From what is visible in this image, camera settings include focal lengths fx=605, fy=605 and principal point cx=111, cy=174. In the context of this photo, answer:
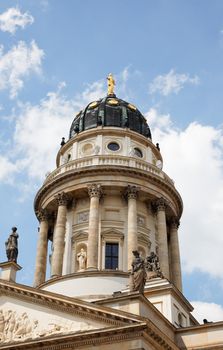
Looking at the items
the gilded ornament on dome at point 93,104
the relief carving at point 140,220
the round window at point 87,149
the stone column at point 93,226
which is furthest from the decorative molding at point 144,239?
the gilded ornament on dome at point 93,104

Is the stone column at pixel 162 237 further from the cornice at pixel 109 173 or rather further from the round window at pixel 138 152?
the round window at pixel 138 152

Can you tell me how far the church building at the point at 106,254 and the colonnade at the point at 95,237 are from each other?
8cm

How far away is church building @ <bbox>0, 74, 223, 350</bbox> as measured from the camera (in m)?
28.1

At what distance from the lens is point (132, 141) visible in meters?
48.8

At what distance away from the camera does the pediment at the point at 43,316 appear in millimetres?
27906

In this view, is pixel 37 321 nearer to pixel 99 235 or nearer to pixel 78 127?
pixel 99 235

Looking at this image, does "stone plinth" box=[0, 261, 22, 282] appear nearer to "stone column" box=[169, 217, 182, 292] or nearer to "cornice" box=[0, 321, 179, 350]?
"cornice" box=[0, 321, 179, 350]

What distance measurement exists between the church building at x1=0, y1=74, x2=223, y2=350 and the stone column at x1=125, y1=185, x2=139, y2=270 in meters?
0.07

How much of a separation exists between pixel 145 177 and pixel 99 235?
5835 millimetres

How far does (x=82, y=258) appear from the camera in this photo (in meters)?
42.0

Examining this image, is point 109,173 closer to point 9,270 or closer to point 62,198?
point 62,198

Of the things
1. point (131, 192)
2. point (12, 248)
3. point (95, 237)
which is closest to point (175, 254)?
point (131, 192)

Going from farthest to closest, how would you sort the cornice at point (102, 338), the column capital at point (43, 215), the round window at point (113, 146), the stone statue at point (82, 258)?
the round window at point (113, 146) < the column capital at point (43, 215) < the stone statue at point (82, 258) < the cornice at point (102, 338)

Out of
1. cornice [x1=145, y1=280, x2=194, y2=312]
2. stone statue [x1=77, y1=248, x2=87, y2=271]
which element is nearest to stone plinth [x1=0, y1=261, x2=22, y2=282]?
cornice [x1=145, y1=280, x2=194, y2=312]
